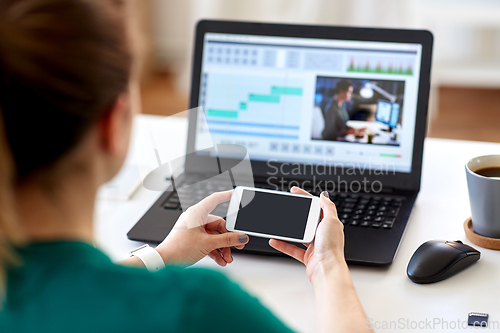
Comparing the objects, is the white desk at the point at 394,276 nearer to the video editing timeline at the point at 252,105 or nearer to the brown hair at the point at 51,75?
the video editing timeline at the point at 252,105

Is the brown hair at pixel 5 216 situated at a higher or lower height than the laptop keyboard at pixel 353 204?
higher

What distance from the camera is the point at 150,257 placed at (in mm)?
736

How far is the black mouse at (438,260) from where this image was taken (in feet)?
2.30

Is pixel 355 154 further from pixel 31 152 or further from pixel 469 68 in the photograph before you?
pixel 469 68

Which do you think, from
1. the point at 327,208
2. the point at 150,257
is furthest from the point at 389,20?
the point at 150,257

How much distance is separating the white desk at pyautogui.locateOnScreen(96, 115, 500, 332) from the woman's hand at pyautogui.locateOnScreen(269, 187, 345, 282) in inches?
1.0

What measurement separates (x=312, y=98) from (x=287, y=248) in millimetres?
332

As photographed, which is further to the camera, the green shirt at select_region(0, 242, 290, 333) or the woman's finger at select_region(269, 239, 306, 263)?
the woman's finger at select_region(269, 239, 306, 263)

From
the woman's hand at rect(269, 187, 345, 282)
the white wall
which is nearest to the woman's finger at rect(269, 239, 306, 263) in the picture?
the woman's hand at rect(269, 187, 345, 282)

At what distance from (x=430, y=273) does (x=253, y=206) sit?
26cm

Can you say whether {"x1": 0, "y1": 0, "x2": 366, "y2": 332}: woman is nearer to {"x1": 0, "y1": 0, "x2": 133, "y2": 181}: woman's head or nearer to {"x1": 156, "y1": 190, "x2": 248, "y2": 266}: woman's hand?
{"x1": 0, "y1": 0, "x2": 133, "y2": 181}: woman's head

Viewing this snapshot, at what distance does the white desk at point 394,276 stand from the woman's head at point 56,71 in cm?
26

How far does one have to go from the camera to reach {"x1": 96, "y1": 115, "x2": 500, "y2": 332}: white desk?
0.65 meters

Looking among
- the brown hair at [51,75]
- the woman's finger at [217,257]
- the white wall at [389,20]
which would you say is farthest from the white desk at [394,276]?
the white wall at [389,20]
